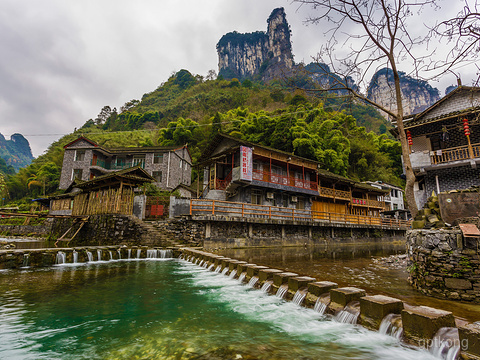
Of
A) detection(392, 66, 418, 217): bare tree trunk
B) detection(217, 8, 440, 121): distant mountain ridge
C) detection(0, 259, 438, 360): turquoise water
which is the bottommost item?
detection(0, 259, 438, 360): turquoise water

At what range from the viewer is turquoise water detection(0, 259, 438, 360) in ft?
9.48

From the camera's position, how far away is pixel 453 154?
1434cm

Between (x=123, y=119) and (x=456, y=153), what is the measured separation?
234 ft

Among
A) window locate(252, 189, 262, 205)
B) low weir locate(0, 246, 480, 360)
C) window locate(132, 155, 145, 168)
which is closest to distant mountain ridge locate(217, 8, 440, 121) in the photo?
window locate(132, 155, 145, 168)

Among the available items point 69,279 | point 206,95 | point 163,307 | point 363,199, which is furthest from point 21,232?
point 206,95

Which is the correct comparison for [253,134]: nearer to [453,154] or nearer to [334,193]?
[334,193]

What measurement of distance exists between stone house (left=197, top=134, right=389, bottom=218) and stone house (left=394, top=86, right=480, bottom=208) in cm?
805

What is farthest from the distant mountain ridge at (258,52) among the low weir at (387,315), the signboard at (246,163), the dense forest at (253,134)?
the low weir at (387,315)

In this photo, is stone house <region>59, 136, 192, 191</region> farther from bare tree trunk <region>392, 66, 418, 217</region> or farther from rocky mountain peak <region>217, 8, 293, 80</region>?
rocky mountain peak <region>217, 8, 293, 80</region>

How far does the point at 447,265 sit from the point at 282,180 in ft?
62.6

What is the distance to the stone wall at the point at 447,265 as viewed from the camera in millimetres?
4816

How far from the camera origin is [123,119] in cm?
6788

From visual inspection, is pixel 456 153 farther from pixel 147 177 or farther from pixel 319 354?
pixel 147 177

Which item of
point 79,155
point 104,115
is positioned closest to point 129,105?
point 104,115
